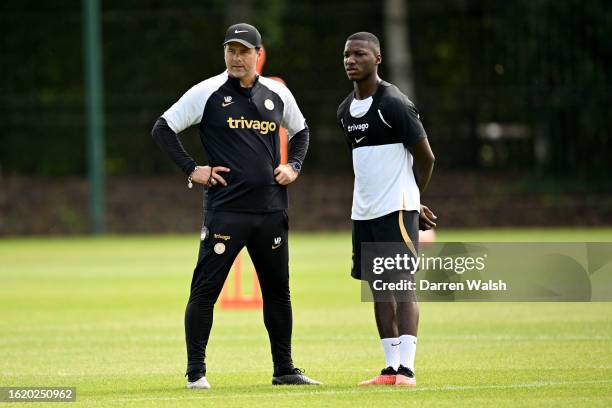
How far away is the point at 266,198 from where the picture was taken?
8.77 m

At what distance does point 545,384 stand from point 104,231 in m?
22.8

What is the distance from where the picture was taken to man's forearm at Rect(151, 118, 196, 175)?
8.77 metres

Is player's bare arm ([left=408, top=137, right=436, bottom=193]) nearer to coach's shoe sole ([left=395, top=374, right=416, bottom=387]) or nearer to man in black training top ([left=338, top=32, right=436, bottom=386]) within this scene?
man in black training top ([left=338, top=32, right=436, bottom=386])

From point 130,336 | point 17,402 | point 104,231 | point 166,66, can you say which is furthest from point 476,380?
point 166,66

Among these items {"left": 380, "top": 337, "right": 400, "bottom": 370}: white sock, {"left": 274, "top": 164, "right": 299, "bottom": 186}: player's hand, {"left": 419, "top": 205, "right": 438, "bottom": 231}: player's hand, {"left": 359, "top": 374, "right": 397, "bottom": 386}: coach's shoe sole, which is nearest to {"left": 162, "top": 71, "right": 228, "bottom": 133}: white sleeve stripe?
{"left": 274, "top": 164, "right": 299, "bottom": 186}: player's hand

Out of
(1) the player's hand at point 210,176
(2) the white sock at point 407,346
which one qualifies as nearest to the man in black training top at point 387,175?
(2) the white sock at point 407,346

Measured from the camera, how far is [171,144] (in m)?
8.80

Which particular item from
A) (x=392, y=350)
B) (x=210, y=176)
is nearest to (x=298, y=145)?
(x=210, y=176)

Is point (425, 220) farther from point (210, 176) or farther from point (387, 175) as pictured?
point (210, 176)

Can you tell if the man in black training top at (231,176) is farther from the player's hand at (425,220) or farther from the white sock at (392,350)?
the player's hand at (425,220)

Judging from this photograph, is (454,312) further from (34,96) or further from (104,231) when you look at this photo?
(34,96)

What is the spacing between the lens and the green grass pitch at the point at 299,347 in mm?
8258

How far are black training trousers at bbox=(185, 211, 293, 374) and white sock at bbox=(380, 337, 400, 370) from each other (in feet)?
2.41

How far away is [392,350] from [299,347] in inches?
111
